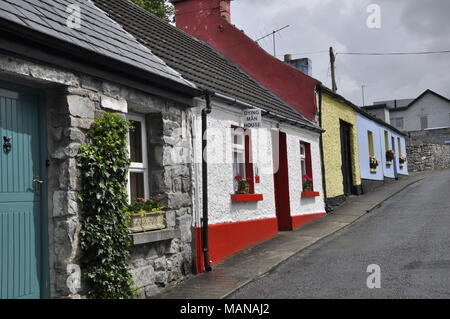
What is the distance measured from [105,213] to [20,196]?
0.97m

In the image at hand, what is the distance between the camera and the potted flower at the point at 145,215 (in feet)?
22.0

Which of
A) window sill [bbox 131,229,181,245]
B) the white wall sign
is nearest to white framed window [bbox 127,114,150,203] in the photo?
window sill [bbox 131,229,181,245]

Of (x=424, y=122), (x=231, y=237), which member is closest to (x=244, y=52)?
(x=231, y=237)

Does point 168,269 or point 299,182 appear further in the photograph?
point 299,182

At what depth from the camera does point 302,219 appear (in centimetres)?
1355

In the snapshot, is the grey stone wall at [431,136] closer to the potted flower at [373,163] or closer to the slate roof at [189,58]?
the potted flower at [373,163]

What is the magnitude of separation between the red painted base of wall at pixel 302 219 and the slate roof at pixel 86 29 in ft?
20.2

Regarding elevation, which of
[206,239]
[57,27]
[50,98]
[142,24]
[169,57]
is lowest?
[206,239]

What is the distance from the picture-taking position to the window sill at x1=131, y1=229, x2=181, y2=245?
21.4 ft

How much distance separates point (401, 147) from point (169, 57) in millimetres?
22520

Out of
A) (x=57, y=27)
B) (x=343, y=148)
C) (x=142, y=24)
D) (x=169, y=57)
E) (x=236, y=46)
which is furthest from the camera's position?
(x=343, y=148)
